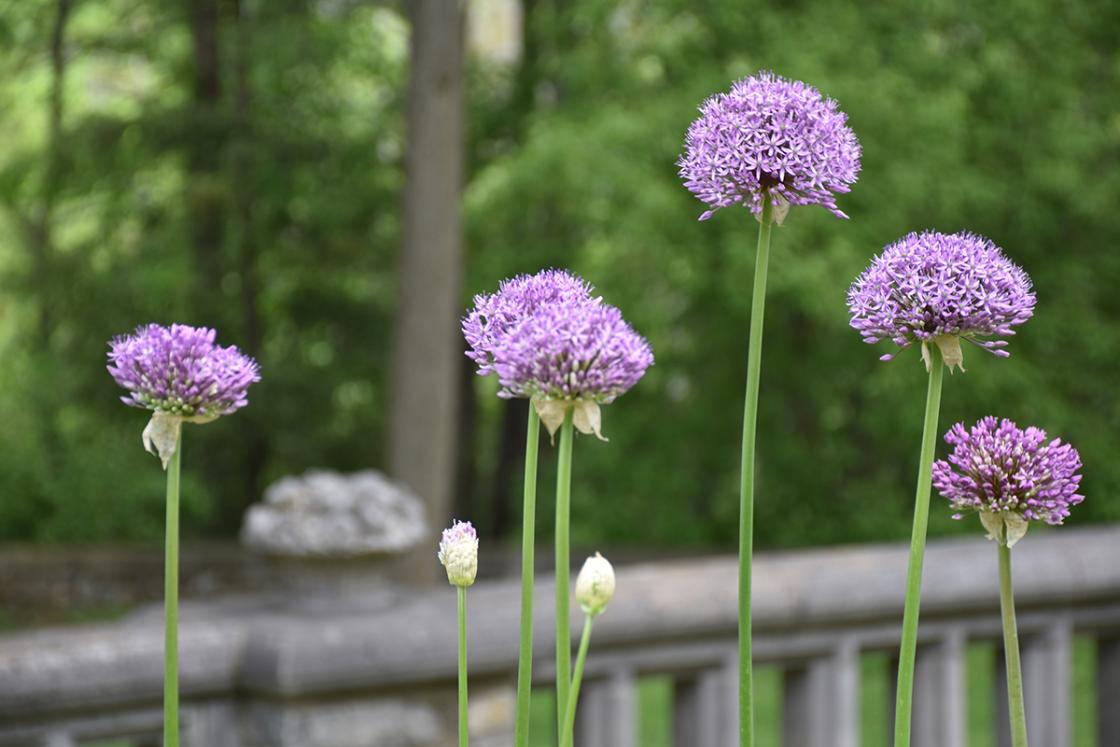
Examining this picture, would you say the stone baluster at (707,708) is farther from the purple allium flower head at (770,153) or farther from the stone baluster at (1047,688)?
the purple allium flower head at (770,153)

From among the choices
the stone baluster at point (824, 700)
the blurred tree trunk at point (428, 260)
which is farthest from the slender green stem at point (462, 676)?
the blurred tree trunk at point (428, 260)

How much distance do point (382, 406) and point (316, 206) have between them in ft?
8.10

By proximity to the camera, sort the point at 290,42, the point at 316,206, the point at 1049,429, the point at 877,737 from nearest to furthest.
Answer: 1. the point at 877,737
2. the point at 1049,429
3. the point at 290,42
4. the point at 316,206

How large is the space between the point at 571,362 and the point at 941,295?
300 mm

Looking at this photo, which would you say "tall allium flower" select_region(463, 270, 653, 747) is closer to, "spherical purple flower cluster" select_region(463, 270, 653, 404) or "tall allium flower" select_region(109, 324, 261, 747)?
"spherical purple flower cluster" select_region(463, 270, 653, 404)

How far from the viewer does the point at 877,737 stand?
911 cm

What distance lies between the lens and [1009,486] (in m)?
1.05

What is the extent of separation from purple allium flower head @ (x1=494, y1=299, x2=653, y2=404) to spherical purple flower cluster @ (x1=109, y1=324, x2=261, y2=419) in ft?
0.65

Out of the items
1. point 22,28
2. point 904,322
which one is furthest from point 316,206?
point 904,322

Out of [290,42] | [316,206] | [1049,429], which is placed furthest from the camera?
[316,206]

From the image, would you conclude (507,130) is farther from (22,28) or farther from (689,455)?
(22,28)

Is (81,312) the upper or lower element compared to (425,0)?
lower

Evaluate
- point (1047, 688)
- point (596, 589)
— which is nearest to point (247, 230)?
point (1047, 688)

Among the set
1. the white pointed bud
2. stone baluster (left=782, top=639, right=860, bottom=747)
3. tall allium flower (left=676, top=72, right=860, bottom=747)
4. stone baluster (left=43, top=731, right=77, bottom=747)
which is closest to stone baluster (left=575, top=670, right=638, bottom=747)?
stone baluster (left=782, top=639, right=860, bottom=747)
